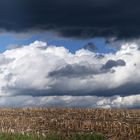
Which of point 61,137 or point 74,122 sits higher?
point 74,122

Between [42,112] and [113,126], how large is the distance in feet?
34.0

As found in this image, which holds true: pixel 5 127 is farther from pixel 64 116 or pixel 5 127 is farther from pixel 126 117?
pixel 126 117

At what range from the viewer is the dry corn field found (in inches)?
1271

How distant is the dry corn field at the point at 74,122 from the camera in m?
32.3

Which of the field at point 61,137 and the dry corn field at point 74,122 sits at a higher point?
the dry corn field at point 74,122

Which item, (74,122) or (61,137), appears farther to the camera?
(74,122)

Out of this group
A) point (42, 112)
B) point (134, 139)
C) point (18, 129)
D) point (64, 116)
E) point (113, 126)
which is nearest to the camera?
point (134, 139)

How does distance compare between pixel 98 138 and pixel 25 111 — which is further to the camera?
pixel 25 111

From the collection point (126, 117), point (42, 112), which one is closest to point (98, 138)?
point (126, 117)

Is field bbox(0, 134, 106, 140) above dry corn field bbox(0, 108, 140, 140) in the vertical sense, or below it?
below

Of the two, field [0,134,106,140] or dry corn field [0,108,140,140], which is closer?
field [0,134,106,140]

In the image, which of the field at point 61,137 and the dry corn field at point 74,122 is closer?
the field at point 61,137

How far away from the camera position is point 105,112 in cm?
3931

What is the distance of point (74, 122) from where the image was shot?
35.3 meters
